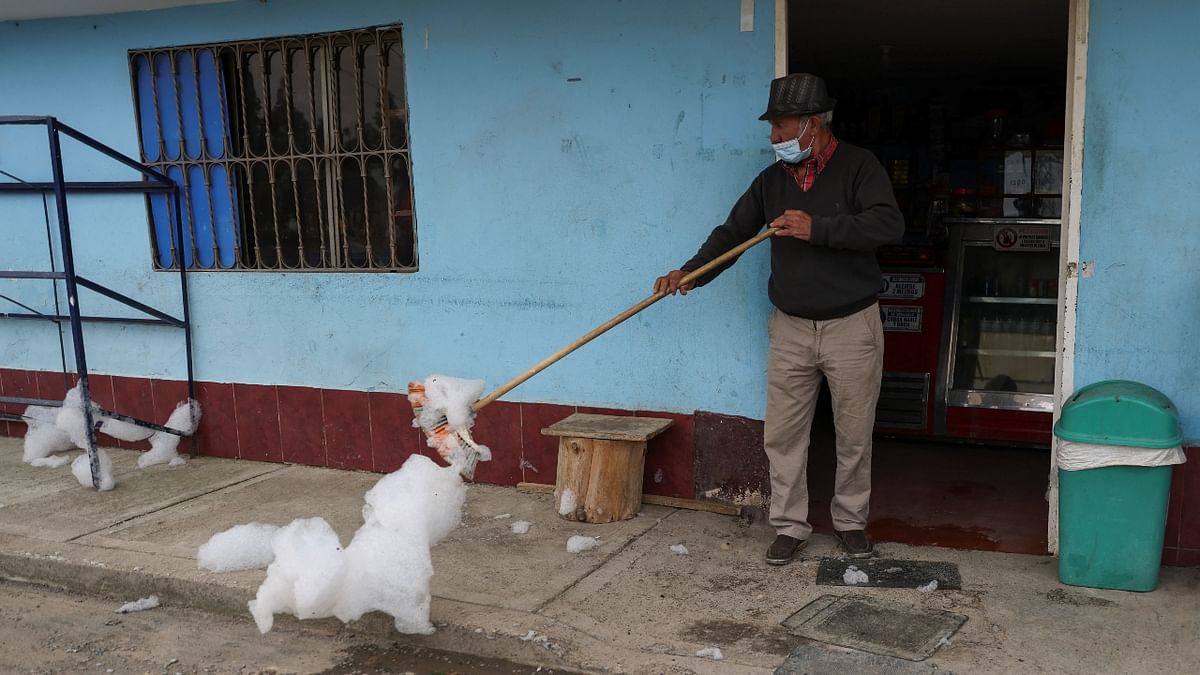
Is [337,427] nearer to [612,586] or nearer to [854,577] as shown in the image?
[612,586]

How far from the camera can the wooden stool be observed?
4770 mm

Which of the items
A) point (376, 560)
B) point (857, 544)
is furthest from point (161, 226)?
point (857, 544)

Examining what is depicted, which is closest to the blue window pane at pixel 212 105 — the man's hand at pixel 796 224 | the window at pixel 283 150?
the window at pixel 283 150

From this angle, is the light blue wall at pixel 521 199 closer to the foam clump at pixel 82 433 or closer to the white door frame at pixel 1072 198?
the foam clump at pixel 82 433

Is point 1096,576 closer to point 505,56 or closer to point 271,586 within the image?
point 271,586

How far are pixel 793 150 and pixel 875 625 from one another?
6.38 ft

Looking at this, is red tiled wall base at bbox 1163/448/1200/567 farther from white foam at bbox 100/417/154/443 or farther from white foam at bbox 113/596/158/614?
white foam at bbox 100/417/154/443

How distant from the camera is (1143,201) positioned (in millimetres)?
3994

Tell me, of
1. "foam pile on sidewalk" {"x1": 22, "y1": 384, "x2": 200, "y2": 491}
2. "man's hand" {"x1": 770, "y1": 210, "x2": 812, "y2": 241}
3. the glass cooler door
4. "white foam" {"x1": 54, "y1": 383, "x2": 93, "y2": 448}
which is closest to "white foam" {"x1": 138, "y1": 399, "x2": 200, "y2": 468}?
"foam pile on sidewalk" {"x1": 22, "y1": 384, "x2": 200, "y2": 491}

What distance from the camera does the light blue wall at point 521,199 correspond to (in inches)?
188

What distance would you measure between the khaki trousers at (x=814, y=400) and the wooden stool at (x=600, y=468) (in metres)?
0.67

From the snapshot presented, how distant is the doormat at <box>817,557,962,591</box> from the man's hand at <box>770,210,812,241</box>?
143 cm

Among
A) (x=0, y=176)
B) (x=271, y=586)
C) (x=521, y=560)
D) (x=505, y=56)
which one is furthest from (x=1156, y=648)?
(x=0, y=176)

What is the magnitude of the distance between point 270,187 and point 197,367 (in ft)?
4.22
